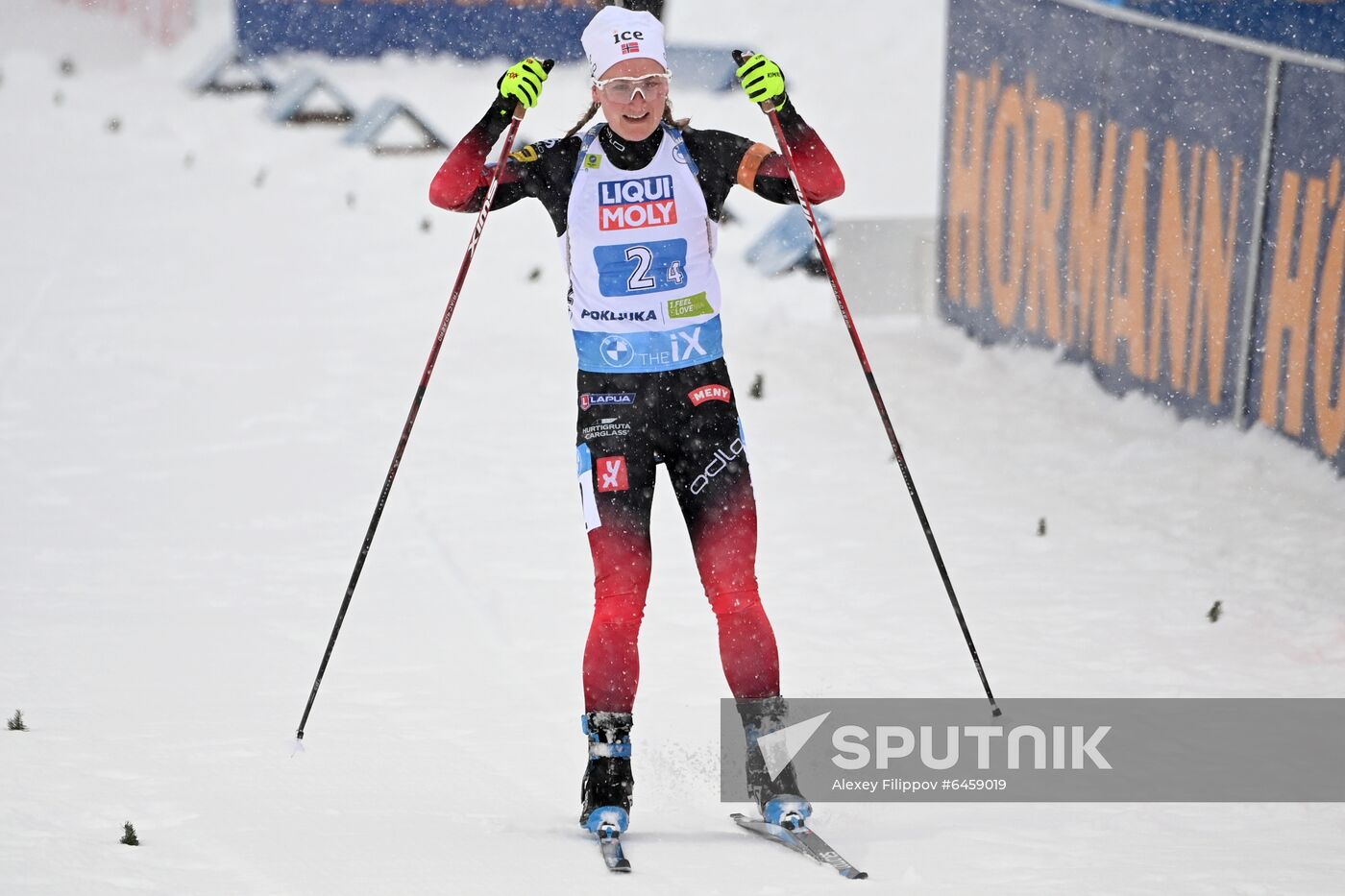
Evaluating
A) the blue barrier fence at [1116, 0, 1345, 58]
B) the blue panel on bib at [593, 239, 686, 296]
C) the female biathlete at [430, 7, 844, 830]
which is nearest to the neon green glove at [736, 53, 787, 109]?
the female biathlete at [430, 7, 844, 830]

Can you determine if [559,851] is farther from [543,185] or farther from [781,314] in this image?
[781,314]

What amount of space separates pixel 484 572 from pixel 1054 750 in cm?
264

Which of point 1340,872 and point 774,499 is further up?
point 1340,872

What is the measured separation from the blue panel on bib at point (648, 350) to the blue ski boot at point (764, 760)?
3.03 ft

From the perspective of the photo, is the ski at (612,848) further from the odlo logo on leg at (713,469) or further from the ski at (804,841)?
the odlo logo on leg at (713,469)

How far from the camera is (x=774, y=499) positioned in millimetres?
8258

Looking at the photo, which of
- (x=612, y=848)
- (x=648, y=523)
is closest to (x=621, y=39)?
(x=648, y=523)

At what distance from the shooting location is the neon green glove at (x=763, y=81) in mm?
4910

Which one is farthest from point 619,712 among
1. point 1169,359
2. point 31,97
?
point 31,97

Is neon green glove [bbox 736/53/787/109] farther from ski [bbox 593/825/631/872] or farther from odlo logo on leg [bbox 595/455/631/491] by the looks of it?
ski [bbox 593/825/631/872]

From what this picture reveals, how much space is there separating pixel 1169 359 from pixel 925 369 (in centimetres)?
162

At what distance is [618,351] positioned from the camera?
4.86 metres

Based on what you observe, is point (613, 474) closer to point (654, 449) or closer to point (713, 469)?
point (654, 449)

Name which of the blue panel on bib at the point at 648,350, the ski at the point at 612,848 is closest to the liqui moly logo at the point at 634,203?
the blue panel on bib at the point at 648,350
